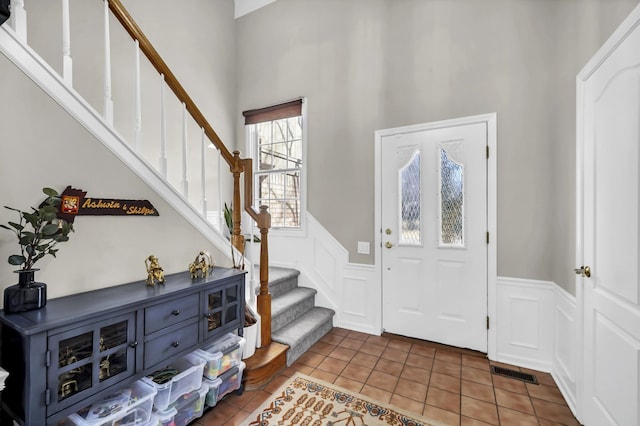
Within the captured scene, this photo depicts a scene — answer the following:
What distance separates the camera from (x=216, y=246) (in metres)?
2.19

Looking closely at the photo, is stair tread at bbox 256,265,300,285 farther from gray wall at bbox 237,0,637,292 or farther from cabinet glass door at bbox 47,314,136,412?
cabinet glass door at bbox 47,314,136,412

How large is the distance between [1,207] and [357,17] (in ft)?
11.1

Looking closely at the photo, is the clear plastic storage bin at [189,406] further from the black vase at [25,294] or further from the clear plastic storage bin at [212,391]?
the black vase at [25,294]

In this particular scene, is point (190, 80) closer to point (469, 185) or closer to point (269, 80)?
point (269, 80)

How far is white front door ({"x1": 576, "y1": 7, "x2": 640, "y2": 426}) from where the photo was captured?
132 cm

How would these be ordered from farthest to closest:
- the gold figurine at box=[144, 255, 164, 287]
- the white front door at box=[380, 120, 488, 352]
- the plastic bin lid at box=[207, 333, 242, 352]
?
the white front door at box=[380, 120, 488, 352], the plastic bin lid at box=[207, 333, 242, 352], the gold figurine at box=[144, 255, 164, 287]

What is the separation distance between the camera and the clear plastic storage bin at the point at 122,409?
1.28 metres

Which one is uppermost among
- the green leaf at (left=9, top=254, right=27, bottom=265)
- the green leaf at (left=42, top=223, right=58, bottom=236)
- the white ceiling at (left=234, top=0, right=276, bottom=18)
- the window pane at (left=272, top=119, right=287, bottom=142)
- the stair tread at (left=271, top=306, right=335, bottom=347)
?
the white ceiling at (left=234, top=0, right=276, bottom=18)

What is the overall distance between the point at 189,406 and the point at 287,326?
1.22m

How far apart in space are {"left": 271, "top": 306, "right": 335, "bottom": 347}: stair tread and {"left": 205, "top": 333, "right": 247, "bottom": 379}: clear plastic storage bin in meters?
0.56

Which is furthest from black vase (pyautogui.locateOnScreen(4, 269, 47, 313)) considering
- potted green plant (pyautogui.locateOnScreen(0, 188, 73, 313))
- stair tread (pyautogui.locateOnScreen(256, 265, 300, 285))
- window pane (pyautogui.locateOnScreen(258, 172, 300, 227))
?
window pane (pyautogui.locateOnScreen(258, 172, 300, 227))

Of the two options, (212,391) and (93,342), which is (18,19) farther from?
(212,391)

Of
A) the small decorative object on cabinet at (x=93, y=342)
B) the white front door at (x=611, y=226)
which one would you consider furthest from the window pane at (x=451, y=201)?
the small decorative object on cabinet at (x=93, y=342)

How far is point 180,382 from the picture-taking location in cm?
166
